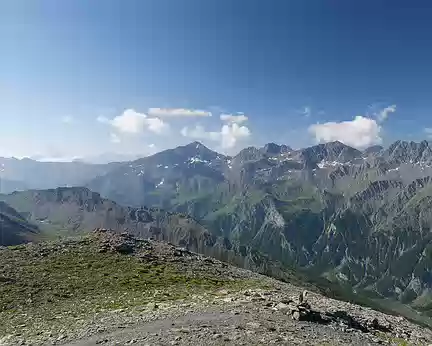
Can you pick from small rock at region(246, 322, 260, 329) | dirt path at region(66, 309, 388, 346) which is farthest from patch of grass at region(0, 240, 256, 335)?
small rock at region(246, 322, 260, 329)

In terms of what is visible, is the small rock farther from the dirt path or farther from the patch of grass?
the patch of grass

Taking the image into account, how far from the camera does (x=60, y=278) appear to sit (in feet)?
133

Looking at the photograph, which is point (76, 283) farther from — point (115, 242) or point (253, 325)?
point (253, 325)

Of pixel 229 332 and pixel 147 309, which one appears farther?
pixel 147 309

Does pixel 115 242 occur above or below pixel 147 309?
above

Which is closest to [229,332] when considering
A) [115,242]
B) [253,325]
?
[253,325]

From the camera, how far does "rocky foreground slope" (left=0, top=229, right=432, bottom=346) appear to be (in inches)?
987

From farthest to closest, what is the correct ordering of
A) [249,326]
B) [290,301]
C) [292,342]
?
[290,301], [249,326], [292,342]

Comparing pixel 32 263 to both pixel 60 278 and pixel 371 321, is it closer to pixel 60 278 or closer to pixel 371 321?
pixel 60 278

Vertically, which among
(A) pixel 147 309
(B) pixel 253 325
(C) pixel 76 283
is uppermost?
(B) pixel 253 325

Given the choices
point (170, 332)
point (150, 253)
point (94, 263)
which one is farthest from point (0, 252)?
point (170, 332)

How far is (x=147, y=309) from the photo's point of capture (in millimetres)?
31281

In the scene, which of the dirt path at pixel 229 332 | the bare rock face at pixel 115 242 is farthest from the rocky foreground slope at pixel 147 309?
the bare rock face at pixel 115 242

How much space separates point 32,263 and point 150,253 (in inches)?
592
